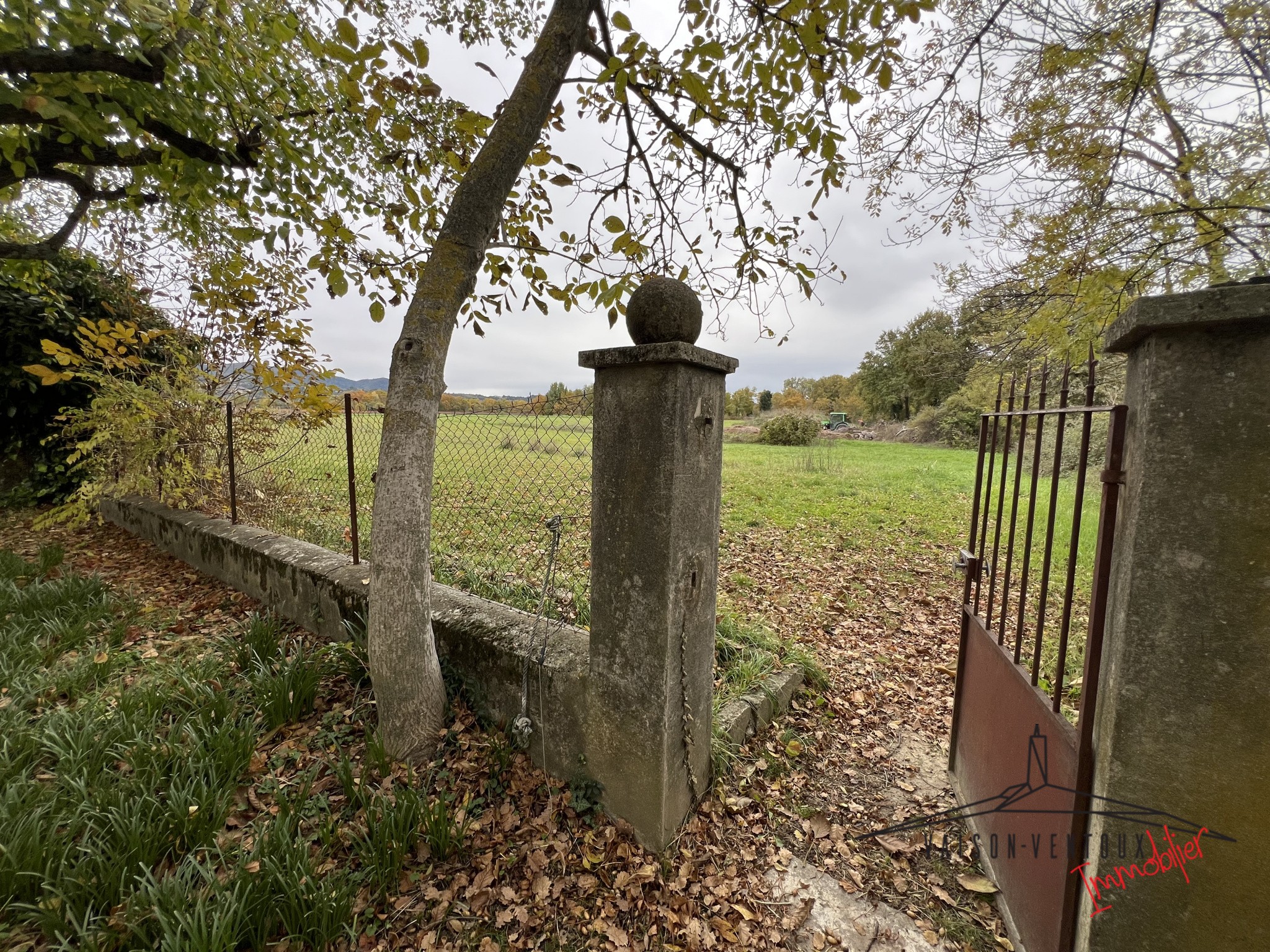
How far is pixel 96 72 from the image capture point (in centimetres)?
265

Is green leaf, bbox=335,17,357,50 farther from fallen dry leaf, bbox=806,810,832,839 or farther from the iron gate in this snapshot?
fallen dry leaf, bbox=806,810,832,839

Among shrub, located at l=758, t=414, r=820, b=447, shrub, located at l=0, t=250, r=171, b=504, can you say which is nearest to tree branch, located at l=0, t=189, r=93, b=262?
shrub, located at l=0, t=250, r=171, b=504

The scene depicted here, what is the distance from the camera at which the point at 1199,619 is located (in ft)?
3.72

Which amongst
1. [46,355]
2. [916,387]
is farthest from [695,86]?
[916,387]

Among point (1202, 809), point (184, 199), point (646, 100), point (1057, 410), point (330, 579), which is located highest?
point (646, 100)

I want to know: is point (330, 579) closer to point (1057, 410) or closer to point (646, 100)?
point (646, 100)

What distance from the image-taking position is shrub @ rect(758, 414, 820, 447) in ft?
72.0

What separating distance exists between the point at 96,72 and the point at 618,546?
3.83 meters

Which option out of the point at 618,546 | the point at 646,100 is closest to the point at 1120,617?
the point at 618,546

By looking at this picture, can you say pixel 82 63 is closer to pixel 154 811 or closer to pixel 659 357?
pixel 659 357

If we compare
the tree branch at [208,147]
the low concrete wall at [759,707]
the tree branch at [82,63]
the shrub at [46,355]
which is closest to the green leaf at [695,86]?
the tree branch at [208,147]

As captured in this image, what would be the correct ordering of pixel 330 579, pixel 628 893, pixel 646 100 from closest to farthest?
1. pixel 628 893
2. pixel 646 100
3. pixel 330 579

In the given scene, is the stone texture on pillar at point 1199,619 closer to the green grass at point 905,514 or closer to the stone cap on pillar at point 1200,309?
the stone cap on pillar at point 1200,309

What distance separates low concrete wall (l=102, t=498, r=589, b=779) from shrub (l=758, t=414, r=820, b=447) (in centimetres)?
2011
